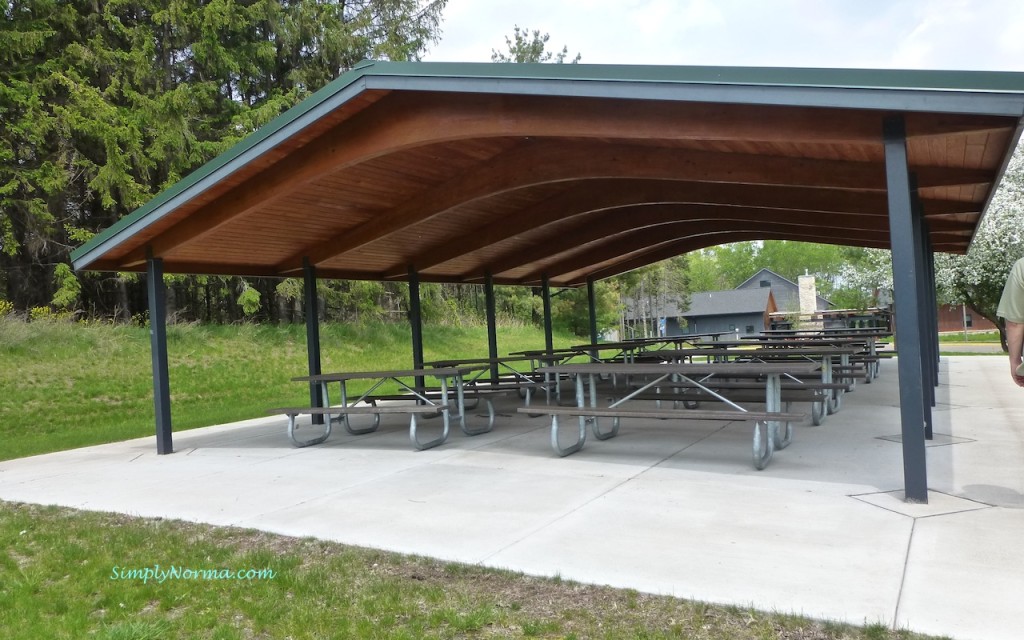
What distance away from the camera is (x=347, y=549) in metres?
4.05

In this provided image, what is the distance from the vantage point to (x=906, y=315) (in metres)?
4.48

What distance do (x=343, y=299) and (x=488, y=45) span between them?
19.8 m

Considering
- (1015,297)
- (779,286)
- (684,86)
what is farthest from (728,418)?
(779,286)

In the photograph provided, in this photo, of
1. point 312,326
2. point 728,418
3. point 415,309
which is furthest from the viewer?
point 415,309

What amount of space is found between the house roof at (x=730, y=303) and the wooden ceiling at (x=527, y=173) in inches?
1477

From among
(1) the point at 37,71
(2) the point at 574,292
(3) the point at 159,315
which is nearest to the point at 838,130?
(3) the point at 159,315

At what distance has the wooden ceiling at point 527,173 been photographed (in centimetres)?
493

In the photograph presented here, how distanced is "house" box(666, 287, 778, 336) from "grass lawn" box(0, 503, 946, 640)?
1779 inches

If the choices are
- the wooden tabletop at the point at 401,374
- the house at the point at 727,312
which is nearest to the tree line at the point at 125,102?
the wooden tabletop at the point at 401,374

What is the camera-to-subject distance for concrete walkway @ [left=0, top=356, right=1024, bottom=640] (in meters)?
3.20

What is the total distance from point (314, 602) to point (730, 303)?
1935 inches

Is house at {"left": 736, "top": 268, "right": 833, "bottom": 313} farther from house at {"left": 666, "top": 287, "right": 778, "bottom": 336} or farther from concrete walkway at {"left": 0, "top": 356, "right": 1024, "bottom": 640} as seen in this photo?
concrete walkway at {"left": 0, "top": 356, "right": 1024, "bottom": 640}

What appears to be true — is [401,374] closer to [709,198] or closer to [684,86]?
[709,198]

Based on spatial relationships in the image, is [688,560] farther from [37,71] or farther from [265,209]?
[37,71]
